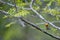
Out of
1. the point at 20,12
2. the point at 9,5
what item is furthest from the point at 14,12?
the point at 9,5

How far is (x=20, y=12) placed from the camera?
275 cm

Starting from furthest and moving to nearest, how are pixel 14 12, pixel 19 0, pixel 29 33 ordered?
pixel 29 33, pixel 19 0, pixel 14 12

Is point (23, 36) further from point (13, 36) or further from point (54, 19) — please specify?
point (54, 19)

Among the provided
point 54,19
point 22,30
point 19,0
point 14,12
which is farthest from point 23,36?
point 14,12

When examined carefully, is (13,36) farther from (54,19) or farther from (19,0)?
(19,0)

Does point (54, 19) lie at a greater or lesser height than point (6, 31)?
greater

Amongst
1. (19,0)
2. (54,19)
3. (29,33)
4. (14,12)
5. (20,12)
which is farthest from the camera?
(29,33)

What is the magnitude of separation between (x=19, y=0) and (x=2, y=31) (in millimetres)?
2965

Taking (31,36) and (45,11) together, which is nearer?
(45,11)

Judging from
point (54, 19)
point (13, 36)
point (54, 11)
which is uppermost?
point (54, 11)

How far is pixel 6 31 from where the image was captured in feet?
19.2

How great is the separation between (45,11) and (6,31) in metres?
2.87

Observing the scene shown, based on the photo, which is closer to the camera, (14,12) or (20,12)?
(14,12)

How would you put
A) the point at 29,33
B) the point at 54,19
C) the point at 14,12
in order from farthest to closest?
the point at 29,33 → the point at 54,19 → the point at 14,12
